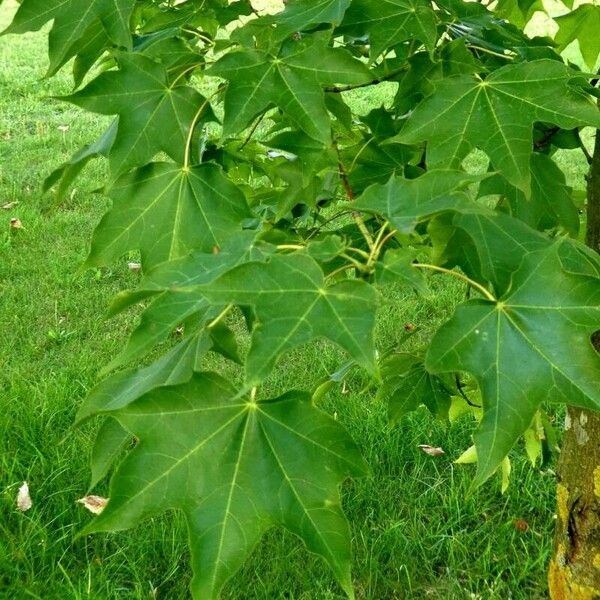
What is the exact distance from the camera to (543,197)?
1.29m

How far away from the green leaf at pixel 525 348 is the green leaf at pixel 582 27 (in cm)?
97

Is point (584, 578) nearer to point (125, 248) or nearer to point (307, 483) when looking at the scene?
point (307, 483)

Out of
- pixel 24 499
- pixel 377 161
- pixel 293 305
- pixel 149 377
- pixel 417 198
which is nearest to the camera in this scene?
pixel 293 305

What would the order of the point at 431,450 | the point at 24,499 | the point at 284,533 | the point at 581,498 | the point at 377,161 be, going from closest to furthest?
the point at 377,161
the point at 581,498
the point at 284,533
the point at 24,499
the point at 431,450

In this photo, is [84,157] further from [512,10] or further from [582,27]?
[582,27]

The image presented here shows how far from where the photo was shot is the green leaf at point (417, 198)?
36.1 inches

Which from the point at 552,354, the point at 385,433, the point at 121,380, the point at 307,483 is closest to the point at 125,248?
the point at 121,380

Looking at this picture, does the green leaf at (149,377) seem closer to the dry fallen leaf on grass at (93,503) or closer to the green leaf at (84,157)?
the green leaf at (84,157)

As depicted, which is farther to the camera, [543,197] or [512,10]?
[512,10]

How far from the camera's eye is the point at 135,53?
3.81 ft

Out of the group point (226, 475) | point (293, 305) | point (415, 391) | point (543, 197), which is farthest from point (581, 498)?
point (293, 305)

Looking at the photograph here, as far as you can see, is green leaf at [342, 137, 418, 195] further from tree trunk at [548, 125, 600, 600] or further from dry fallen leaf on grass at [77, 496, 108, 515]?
dry fallen leaf on grass at [77, 496, 108, 515]

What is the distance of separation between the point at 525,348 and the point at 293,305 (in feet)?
0.99

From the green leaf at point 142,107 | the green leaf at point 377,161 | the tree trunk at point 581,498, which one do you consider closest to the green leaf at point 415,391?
the tree trunk at point 581,498
